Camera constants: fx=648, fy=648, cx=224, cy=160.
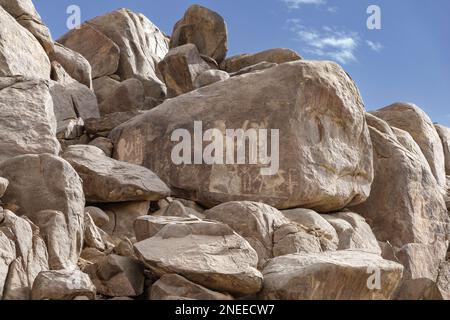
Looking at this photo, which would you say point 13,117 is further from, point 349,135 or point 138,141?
point 349,135

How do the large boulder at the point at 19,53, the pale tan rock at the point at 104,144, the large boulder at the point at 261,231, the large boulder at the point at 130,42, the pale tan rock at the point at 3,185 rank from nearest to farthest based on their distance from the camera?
the pale tan rock at the point at 3,185 < the large boulder at the point at 261,231 < the pale tan rock at the point at 104,144 < the large boulder at the point at 19,53 < the large boulder at the point at 130,42

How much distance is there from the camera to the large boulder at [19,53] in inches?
606

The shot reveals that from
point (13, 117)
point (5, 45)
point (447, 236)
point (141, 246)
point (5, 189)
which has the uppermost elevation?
point (5, 45)

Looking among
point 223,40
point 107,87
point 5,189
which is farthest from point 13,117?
point 223,40

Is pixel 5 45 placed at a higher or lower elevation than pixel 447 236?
higher

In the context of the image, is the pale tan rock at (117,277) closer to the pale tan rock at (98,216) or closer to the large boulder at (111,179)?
the pale tan rock at (98,216)

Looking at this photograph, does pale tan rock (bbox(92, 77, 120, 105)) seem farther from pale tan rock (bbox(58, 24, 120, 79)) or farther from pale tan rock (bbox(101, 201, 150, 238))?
pale tan rock (bbox(101, 201, 150, 238))

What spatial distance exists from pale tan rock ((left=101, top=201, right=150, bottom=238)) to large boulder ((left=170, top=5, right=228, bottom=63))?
54.7ft

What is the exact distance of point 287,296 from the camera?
8.16 meters

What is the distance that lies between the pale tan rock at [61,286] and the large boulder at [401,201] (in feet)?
33.0

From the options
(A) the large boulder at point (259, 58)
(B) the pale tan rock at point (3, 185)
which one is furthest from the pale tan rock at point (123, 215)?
(A) the large boulder at point (259, 58)

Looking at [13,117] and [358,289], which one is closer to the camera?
[358,289]

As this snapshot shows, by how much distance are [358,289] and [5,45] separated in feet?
36.1
